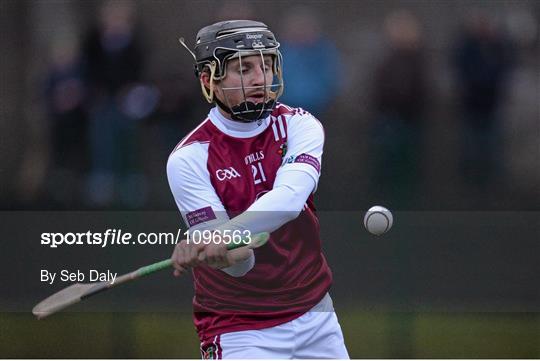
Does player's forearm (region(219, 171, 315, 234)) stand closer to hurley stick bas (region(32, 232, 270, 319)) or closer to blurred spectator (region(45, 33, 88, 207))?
hurley stick bas (region(32, 232, 270, 319))

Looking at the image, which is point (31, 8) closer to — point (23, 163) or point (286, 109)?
point (23, 163)

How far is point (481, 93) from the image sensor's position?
26.5 ft

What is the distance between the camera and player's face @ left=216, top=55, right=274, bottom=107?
13.1 ft

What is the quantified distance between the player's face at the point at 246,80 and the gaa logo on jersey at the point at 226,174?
24 centimetres

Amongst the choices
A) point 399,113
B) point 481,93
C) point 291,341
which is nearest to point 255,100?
point 291,341

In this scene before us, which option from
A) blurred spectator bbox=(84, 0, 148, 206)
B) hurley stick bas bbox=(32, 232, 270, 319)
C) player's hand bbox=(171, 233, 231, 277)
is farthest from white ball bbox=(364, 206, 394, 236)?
blurred spectator bbox=(84, 0, 148, 206)

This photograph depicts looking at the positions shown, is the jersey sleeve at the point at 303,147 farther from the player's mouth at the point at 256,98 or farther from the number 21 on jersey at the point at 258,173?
the player's mouth at the point at 256,98

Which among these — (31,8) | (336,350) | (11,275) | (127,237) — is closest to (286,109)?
(336,350)

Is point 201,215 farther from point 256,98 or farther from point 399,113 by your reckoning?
point 399,113

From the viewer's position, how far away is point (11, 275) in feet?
18.9

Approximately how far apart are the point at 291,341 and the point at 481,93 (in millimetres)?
4460

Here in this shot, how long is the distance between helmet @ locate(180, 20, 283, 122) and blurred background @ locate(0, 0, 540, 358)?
1.93 m

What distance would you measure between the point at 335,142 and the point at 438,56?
0.99 metres

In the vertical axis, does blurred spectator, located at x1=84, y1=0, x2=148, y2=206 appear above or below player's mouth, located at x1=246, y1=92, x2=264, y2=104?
below
